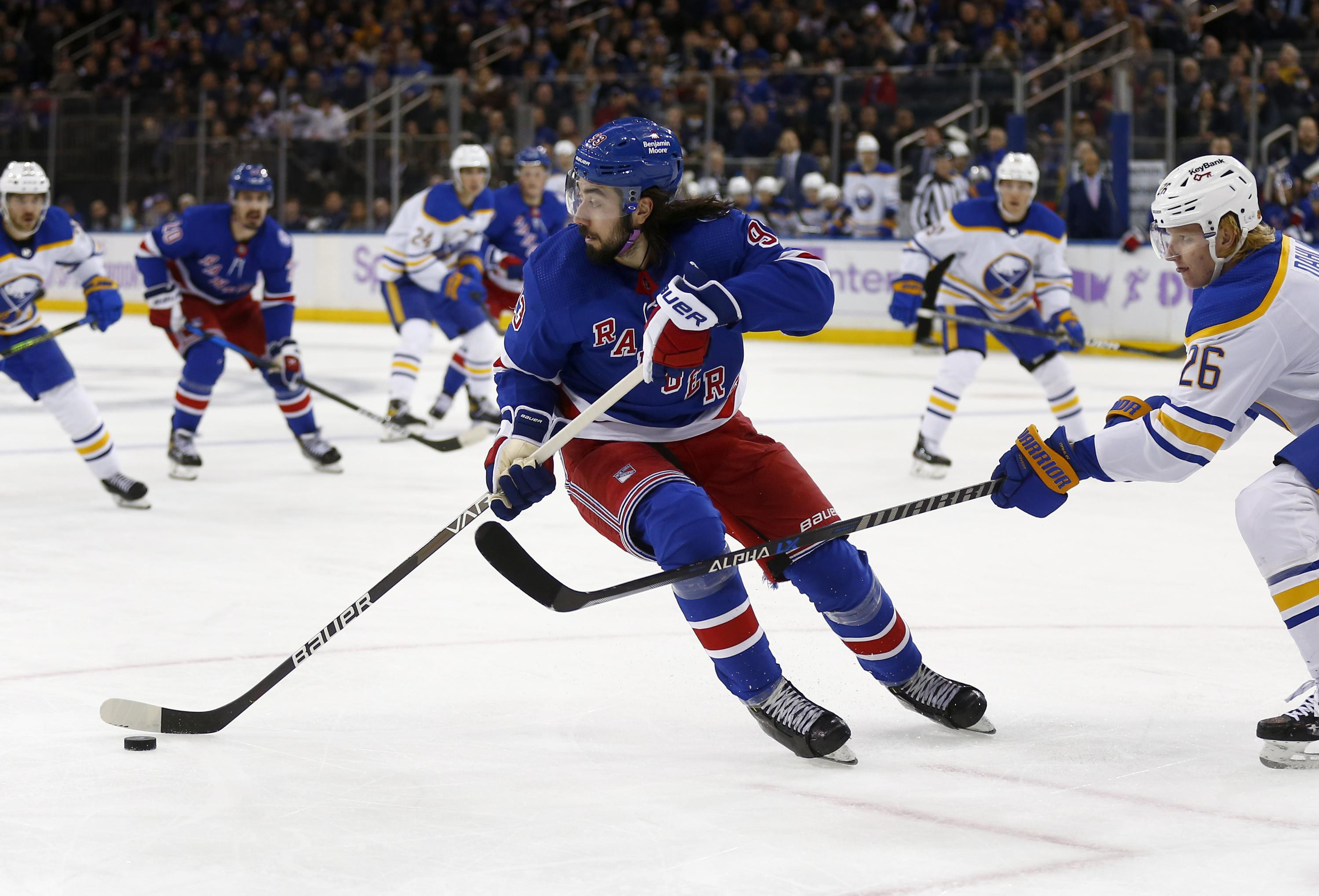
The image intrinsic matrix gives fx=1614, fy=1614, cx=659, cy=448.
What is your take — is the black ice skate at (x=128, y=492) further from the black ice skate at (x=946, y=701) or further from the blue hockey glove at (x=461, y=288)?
the black ice skate at (x=946, y=701)

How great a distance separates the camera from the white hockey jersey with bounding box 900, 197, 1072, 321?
631 cm

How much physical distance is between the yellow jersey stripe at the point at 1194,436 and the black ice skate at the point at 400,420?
487cm

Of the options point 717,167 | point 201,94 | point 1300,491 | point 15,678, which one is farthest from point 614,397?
point 201,94

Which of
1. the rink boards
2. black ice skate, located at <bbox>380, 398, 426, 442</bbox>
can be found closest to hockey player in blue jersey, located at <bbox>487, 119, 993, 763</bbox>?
black ice skate, located at <bbox>380, 398, 426, 442</bbox>

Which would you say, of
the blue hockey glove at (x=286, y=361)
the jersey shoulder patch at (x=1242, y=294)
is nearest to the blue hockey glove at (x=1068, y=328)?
the blue hockey glove at (x=286, y=361)

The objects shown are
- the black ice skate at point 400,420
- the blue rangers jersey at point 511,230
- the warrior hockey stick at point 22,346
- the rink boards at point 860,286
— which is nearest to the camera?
the warrior hockey stick at point 22,346

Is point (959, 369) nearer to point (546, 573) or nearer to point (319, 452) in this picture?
point (319, 452)

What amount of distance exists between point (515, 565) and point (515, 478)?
0.48ft

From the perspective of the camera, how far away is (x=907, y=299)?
20.4 feet

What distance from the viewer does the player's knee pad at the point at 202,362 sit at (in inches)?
240

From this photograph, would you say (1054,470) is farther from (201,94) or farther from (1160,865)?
(201,94)

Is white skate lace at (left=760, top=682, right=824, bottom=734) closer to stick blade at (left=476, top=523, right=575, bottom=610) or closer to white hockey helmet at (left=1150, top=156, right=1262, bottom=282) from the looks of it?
stick blade at (left=476, top=523, right=575, bottom=610)

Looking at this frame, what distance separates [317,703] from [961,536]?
7.69 ft

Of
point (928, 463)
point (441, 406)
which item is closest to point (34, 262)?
point (441, 406)
